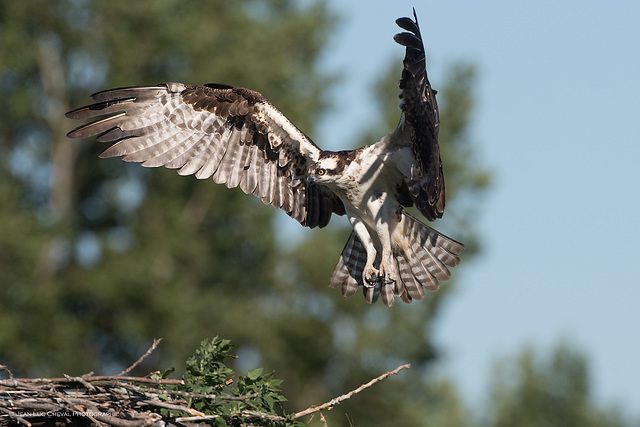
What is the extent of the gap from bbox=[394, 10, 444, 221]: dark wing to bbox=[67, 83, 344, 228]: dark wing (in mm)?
1108

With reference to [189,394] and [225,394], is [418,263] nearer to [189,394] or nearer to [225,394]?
[225,394]

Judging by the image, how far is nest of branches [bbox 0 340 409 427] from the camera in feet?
22.0

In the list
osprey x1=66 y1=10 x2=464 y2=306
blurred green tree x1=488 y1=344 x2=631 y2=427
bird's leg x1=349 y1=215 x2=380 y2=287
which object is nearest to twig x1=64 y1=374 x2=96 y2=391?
osprey x1=66 y1=10 x2=464 y2=306

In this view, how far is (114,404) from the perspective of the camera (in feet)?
22.8

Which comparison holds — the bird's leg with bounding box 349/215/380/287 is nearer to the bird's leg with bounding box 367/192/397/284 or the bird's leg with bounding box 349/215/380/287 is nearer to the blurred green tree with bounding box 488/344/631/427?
the bird's leg with bounding box 367/192/397/284

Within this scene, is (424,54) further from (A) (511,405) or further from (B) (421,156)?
(A) (511,405)

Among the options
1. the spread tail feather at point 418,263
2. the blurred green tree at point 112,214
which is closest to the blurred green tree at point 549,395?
the blurred green tree at point 112,214

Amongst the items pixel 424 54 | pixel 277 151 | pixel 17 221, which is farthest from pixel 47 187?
pixel 424 54

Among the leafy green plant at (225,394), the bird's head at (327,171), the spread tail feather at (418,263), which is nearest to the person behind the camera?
the leafy green plant at (225,394)

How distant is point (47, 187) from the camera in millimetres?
25203

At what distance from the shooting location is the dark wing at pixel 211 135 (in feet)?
30.8

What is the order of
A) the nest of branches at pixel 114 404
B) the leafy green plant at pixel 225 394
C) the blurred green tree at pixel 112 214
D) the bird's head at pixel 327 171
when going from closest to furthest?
the nest of branches at pixel 114 404 < the leafy green plant at pixel 225 394 < the bird's head at pixel 327 171 < the blurred green tree at pixel 112 214

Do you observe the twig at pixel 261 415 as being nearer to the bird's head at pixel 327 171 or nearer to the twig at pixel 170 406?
the twig at pixel 170 406

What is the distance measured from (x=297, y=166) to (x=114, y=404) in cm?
364
